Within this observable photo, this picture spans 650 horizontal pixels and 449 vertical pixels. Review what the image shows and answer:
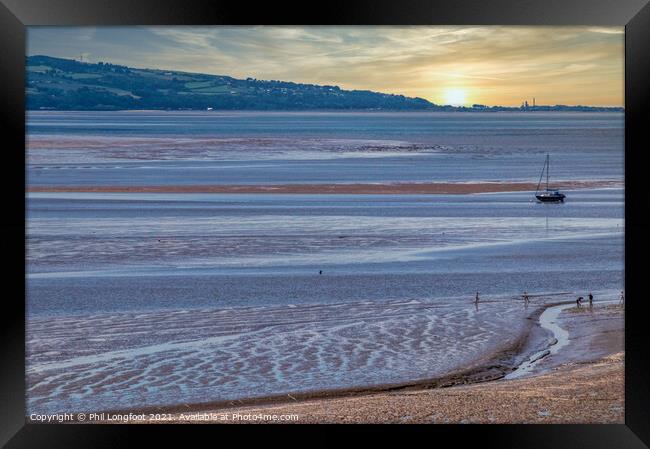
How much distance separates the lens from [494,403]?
6848 millimetres

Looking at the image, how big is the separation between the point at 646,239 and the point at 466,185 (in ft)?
75.1

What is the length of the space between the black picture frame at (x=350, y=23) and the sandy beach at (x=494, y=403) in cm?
94

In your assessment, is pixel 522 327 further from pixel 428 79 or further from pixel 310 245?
pixel 428 79

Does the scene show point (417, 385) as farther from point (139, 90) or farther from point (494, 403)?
point (139, 90)

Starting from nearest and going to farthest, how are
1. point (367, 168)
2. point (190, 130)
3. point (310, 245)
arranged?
point (310, 245) < point (367, 168) < point (190, 130)

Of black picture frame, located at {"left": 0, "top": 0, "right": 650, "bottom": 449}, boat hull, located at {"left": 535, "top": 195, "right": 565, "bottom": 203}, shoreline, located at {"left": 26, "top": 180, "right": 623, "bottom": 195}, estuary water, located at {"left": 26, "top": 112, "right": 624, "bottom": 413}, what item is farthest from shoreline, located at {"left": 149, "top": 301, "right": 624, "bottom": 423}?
shoreline, located at {"left": 26, "top": 180, "right": 623, "bottom": 195}

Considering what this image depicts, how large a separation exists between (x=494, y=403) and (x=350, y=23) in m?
3.22

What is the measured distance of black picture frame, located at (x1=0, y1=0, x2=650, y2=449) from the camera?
15.7 feet

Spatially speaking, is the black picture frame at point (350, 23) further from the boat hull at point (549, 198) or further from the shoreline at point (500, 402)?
the boat hull at point (549, 198)

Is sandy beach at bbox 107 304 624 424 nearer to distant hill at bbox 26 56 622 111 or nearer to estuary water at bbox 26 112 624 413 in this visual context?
estuary water at bbox 26 112 624 413

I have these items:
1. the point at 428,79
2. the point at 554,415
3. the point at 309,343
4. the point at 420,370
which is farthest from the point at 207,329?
the point at 428,79

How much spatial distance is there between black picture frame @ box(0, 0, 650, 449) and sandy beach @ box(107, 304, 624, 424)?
941mm

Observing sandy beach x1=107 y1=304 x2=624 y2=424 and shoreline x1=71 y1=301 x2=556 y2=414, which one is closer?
sandy beach x1=107 y1=304 x2=624 y2=424

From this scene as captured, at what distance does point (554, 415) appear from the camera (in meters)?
6.39
